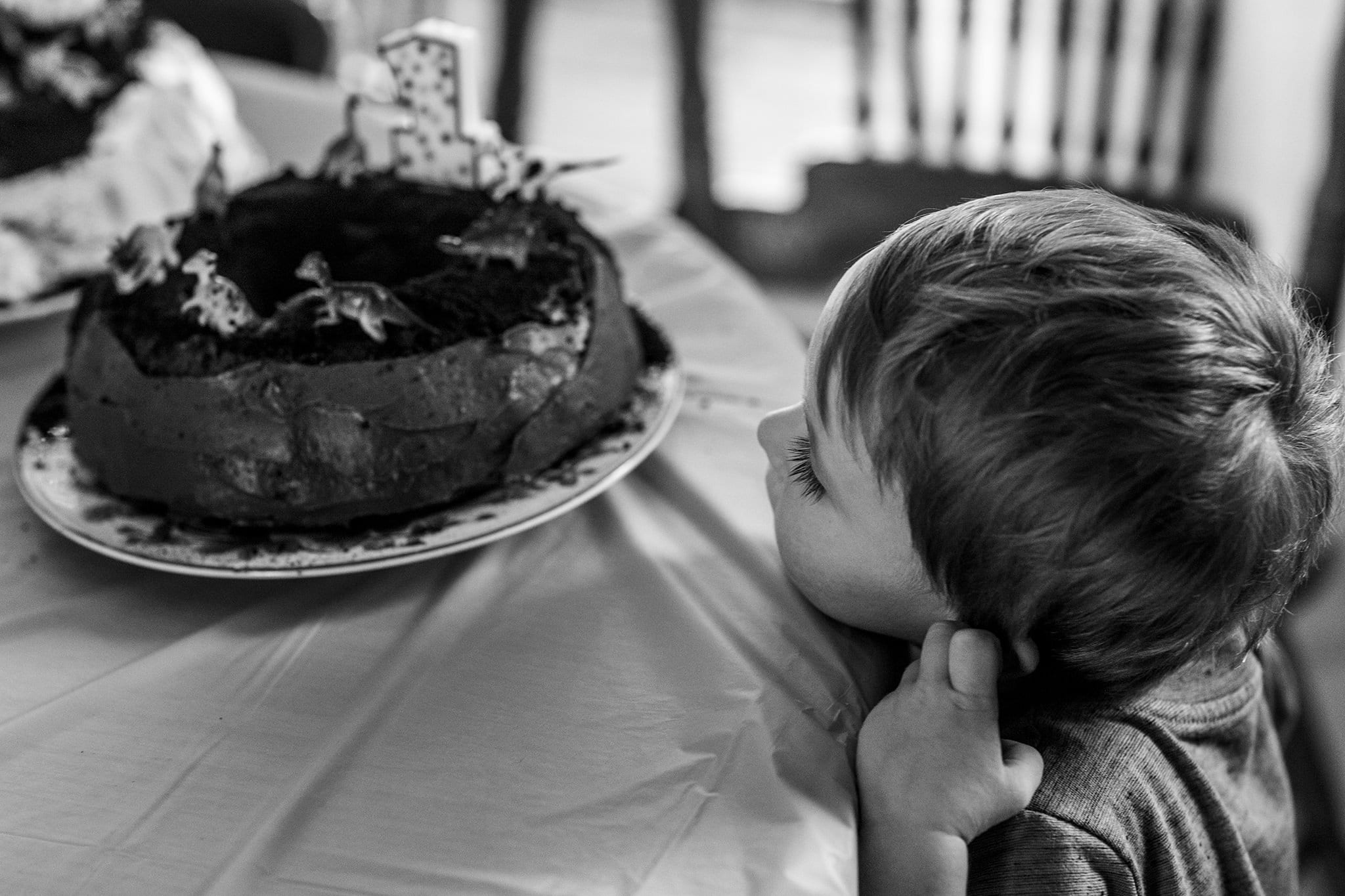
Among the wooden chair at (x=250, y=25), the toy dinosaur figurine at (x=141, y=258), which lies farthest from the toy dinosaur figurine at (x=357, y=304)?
the wooden chair at (x=250, y=25)

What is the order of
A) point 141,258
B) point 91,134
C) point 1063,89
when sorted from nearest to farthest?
point 141,258 → point 91,134 → point 1063,89

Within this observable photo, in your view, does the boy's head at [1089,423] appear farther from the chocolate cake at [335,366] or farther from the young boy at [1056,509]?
the chocolate cake at [335,366]

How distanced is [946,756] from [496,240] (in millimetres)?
429

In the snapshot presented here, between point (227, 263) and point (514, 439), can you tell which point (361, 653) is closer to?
point (514, 439)

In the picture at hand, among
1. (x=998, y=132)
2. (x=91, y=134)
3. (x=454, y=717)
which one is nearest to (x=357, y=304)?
(x=454, y=717)

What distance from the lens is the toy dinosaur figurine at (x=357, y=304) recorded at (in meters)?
0.79

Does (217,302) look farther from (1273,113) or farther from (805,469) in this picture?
(1273,113)

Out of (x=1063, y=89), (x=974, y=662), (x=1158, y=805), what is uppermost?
(x=1063, y=89)

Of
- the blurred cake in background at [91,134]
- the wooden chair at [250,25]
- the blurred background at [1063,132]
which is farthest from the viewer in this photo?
the wooden chair at [250,25]

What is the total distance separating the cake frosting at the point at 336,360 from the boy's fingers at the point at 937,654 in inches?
11.1

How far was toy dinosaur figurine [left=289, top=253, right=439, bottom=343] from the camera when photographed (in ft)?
2.59

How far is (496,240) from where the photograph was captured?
868 millimetres

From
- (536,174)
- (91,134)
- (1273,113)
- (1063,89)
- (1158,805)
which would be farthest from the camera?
(1273,113)

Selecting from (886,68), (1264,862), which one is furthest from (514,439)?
(886,68)
